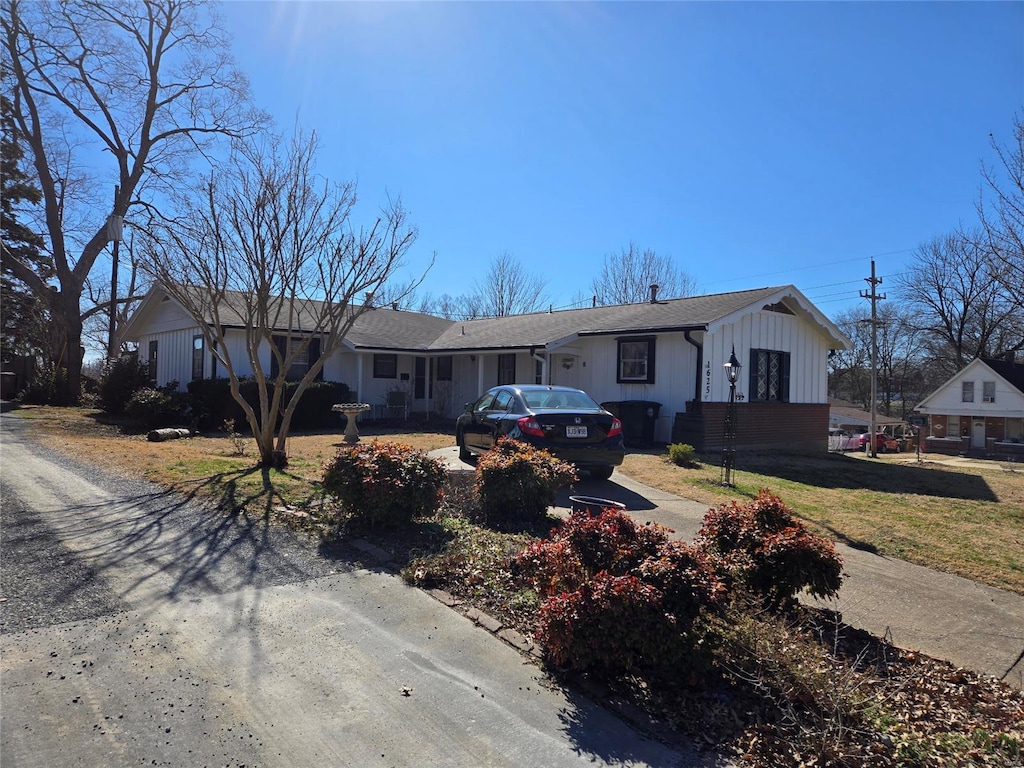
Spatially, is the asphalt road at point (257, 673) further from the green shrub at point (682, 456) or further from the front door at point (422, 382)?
the front door at point (422, 382)

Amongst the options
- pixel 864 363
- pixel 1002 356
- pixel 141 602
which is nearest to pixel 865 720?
pixel 141 602

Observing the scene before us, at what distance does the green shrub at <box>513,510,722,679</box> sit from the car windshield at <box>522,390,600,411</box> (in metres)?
5.53

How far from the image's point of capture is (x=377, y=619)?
4203 mm

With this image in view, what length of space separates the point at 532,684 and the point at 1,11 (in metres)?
31.2

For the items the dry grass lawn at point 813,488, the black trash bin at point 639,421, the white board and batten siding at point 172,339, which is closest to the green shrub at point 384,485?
the dry grass lawn at point 813,488

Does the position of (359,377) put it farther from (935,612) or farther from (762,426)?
(935,612)

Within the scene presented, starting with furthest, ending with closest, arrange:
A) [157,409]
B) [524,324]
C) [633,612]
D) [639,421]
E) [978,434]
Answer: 1. [978,434]
2. [524,324]
3. [157,409]
4. [639,421]
5. [633,612]

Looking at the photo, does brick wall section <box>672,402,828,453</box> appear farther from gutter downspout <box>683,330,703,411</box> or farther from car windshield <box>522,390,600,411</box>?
car windshield <box>522,390,600,411</box>

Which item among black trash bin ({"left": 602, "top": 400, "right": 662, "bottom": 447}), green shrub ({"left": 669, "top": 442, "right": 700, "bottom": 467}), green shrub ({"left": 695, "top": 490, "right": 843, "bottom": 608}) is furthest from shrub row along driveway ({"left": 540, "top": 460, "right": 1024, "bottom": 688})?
black trash bin ({"left": 602, "top": 400, "right": 662, "bottom": 447})

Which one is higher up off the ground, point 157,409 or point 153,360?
point 153,360

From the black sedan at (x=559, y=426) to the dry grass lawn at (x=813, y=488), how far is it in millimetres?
1271

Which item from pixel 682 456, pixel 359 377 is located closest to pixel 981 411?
pixel 682 456

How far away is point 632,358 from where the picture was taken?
1734 centimetres

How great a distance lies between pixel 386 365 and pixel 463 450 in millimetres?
11832
